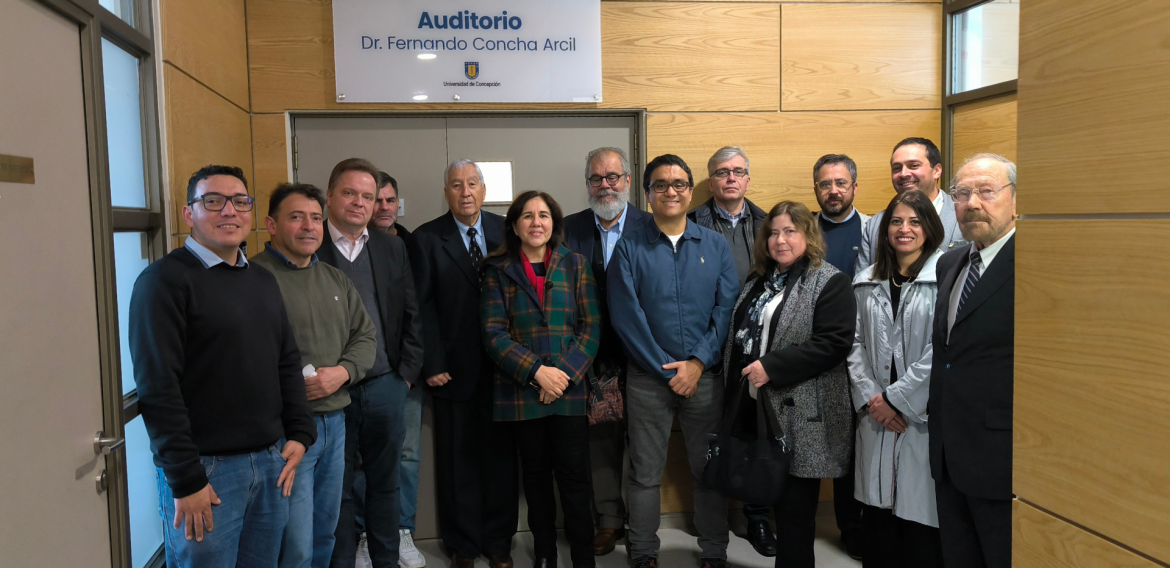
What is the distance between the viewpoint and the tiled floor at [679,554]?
11.2 feet

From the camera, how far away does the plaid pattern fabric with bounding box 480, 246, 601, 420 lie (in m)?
3.02

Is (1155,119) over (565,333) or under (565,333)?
over

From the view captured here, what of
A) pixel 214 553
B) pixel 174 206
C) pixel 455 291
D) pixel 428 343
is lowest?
pixel 214 553

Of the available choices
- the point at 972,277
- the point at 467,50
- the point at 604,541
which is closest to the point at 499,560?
the point at 604,541

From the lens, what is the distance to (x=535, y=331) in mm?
3041

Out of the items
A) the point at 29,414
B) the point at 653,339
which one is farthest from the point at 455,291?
the point at 29,414

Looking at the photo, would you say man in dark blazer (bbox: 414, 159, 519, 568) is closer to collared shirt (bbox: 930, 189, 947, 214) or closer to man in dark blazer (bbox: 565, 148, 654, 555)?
man in dark blazer (bbox: 565, 148, 654, 555)

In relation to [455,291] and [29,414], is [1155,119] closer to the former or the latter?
[29,414]

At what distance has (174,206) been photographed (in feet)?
8.63

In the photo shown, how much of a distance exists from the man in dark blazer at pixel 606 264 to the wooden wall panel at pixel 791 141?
679 millimetres

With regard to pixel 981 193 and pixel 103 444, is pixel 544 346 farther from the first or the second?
pixel 981 193

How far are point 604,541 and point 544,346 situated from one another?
3.73 ft

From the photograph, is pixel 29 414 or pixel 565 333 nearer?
pixel 29 414

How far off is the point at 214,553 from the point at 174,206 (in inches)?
49.8
